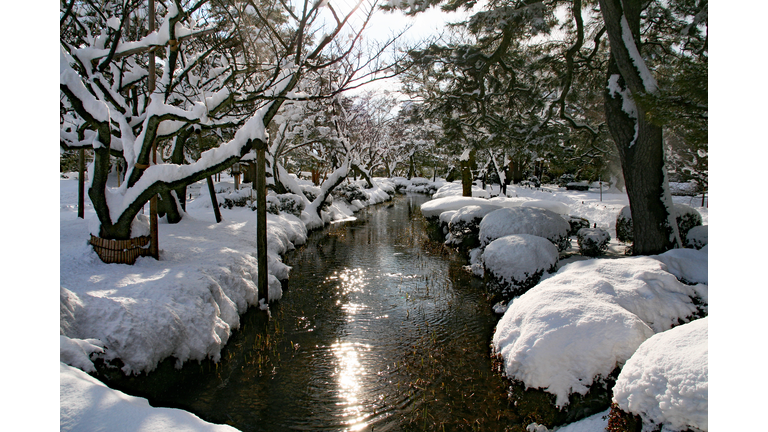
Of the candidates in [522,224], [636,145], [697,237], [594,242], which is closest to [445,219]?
[522,224]

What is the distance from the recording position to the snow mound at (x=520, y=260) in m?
7.38

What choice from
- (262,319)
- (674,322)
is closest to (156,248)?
(262,319)

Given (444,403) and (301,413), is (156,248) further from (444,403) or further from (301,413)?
(444,403)

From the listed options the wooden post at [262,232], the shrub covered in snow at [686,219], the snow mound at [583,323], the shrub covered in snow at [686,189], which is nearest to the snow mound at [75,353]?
the wooden post at [262,232]

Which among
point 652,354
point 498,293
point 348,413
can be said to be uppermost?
point 652,354

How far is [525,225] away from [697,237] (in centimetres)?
377

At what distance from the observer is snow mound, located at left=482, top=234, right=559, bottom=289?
7383 millimetres

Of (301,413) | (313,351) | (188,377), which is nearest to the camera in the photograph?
(301,413)

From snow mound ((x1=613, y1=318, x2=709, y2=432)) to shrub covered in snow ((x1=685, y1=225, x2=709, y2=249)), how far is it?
7.34m

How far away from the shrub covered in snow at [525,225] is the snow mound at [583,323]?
3.80m

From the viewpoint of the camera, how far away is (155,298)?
17.7 ft

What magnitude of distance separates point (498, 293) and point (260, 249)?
4810 millimetres

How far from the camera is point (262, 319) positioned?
276 inches

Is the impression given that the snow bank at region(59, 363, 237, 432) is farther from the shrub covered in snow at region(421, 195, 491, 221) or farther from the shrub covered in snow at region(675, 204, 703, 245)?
the shrub covered in snow at region(421, 195, 491, 221)
